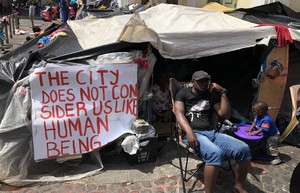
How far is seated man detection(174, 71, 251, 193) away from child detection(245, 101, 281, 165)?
0.76 m

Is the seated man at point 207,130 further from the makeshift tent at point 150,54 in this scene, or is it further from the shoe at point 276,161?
the shoe at point 276,161

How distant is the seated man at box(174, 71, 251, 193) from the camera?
320cm

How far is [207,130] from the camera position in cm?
369

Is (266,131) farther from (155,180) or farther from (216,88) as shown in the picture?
(155,180)

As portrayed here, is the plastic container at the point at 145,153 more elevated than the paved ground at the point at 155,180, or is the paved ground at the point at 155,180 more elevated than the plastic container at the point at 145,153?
the plastic container at the point at 145,153

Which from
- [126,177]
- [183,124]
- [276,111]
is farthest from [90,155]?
[276,111]

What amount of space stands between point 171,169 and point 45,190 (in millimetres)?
1611

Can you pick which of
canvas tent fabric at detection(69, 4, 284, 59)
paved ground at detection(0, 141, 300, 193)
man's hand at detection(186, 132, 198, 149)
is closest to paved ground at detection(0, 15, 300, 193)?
paved ground at detection(0, 141, 300, 193)

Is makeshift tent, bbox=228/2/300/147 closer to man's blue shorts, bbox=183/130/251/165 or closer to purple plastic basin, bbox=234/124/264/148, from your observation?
purple plastic basin, bbox=234/124/264/148

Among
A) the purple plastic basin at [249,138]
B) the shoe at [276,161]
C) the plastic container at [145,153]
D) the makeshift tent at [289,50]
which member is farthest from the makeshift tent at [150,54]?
the shoe at [276,161]

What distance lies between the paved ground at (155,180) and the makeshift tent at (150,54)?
0.14 m

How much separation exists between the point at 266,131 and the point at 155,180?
1.68 metres

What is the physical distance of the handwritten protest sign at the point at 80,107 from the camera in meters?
3.72

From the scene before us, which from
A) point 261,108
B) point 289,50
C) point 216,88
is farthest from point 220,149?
point 289,50
